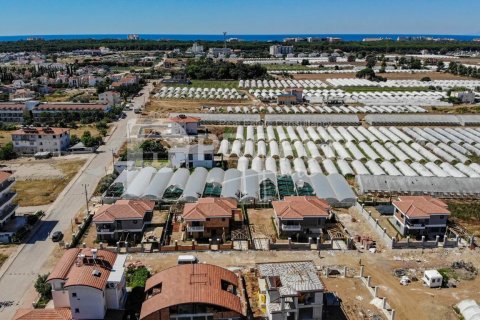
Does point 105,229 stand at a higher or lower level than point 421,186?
lower

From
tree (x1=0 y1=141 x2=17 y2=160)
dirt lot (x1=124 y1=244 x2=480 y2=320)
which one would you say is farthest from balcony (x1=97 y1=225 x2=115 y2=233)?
tree (x1=0 y1=141 x2=17 y2=160)

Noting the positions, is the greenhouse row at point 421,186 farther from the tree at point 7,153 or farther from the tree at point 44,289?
the tree at point 7,153

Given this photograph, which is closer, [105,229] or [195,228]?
[105,229]

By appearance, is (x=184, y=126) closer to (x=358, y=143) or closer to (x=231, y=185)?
(x=231, y=185)

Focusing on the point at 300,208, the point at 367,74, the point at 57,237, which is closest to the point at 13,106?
the point at 57,237

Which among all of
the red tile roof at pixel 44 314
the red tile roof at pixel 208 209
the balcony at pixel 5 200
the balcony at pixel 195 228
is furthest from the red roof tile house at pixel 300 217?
the balcony at pixel 5 200

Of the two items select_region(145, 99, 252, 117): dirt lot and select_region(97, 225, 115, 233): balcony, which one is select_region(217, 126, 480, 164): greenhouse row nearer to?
select_region(145, 99, 252, 117): dirt lot

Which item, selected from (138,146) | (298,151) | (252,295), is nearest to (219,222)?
(252,295)
